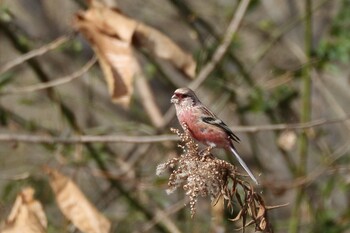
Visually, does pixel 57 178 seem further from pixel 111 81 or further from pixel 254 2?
pixel 254 2

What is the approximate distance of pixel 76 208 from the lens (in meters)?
3.10

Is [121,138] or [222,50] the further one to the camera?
[222,50]

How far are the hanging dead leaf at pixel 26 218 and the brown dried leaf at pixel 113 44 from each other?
462 mm

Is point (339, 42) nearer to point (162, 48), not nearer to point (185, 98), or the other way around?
point (162, 48)

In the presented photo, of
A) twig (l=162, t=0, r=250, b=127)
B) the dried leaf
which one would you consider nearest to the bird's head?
twig (l=162, t=0, r=250, b=127)

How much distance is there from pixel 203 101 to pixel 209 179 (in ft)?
11.5

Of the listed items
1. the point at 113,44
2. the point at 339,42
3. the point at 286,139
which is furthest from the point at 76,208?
the point at 286,139

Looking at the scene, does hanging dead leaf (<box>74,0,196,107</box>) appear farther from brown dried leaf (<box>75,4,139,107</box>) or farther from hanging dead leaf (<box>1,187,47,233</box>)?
hanging dead leaf (<box>1,187,47,233</box>)

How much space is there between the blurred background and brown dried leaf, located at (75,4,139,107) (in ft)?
3.34

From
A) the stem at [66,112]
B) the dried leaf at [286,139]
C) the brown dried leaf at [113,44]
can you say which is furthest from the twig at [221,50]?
the brown dried leaf at [113,44]

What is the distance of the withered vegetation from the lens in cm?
175

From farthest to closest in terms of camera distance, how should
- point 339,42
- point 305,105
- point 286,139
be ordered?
point 286,139, point 339,42, point 305,105

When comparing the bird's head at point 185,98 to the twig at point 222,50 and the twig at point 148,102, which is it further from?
the twig at point 148,102

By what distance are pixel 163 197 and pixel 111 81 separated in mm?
2238
